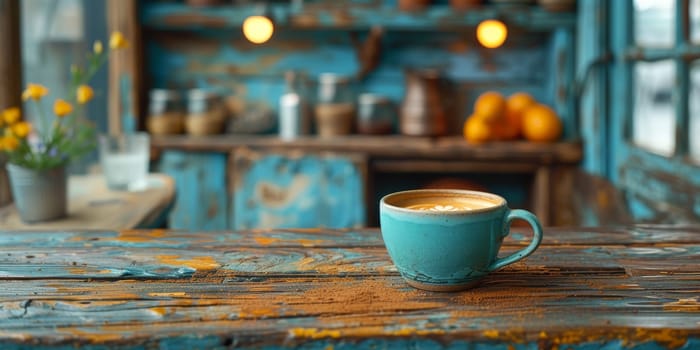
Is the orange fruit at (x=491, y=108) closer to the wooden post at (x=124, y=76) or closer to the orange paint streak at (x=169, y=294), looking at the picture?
the wooden post at (x=124, y=76)

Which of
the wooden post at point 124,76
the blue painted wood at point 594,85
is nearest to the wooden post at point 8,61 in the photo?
the wooden post at point 124,76

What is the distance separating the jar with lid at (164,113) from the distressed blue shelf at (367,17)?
29cm

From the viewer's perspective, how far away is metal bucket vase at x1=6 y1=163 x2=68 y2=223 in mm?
1467

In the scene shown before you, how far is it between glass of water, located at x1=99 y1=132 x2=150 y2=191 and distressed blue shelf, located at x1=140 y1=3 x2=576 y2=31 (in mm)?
1183

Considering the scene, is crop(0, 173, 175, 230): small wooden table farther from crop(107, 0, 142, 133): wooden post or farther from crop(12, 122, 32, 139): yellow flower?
crop(107, 0, 142, 133): wooden post

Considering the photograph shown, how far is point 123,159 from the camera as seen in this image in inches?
75.2

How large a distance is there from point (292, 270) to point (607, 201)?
1890mm

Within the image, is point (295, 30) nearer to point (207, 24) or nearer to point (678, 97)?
point (207, 24)

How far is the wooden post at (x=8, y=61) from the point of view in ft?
5.74

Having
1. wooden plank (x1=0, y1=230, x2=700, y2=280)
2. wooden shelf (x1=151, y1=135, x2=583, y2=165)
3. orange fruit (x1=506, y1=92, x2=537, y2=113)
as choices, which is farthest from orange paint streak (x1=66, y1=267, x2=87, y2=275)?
orange fruit (x1=506, y1=92, x2=537, y2=113)

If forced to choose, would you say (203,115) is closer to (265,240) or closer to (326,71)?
(326,71)

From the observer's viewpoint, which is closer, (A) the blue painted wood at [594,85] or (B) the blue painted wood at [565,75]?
(A) the blue painted wood at [594,85]

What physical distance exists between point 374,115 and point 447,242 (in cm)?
236

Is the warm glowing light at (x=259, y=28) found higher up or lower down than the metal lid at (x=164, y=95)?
higher up
